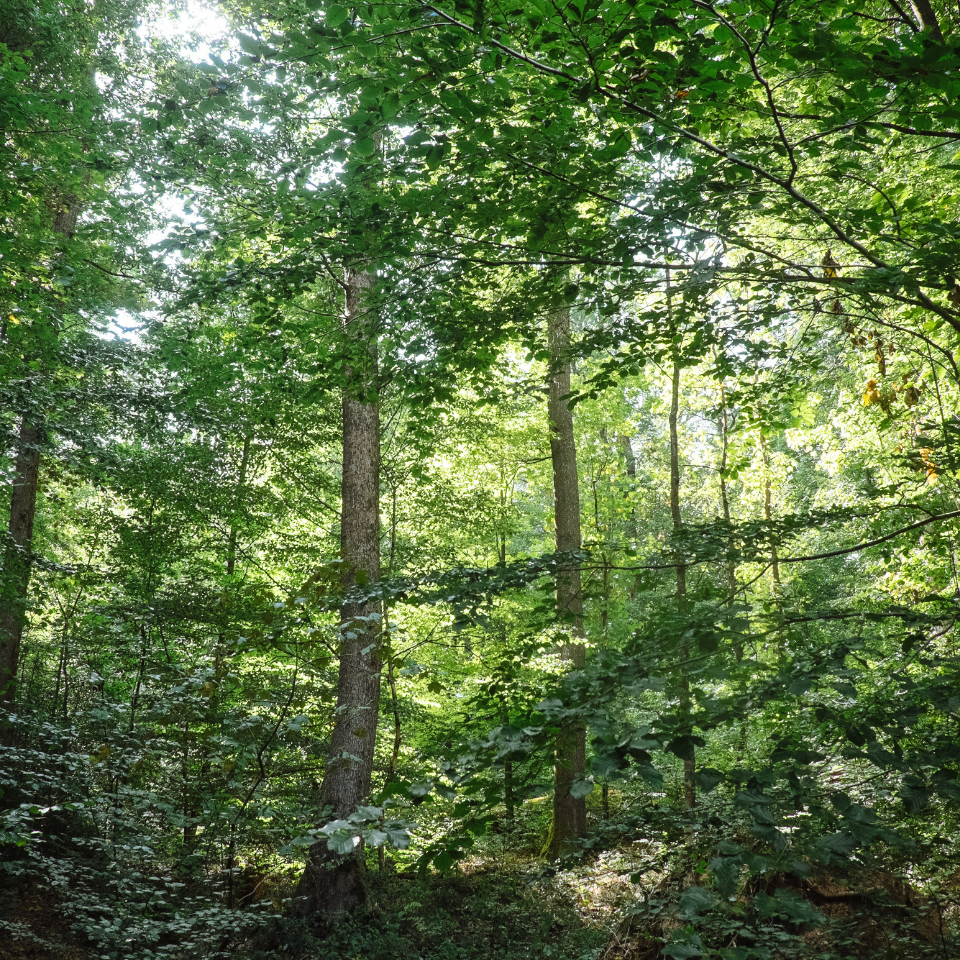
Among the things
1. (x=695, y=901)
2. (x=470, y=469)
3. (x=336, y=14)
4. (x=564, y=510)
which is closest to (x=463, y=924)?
(x=564, y=510)

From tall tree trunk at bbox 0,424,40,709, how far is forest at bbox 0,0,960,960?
3.3 inches

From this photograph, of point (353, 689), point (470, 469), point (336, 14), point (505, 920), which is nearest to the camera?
point (336, 14)

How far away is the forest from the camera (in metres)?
2.34

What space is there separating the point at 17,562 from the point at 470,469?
6469mm

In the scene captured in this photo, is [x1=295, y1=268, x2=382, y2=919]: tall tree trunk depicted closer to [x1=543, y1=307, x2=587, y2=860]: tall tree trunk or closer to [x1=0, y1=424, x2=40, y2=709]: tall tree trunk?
[x1=543, y1=307, x2=587, y2=860]: tall tree trunk

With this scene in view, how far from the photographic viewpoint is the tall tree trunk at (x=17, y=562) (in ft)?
25.0

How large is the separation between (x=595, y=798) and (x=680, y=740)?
12956 mm

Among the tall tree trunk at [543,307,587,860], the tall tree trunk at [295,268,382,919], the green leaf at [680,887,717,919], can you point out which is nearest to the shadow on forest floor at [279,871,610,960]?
the tall tree trunk at [295,268,382,919]

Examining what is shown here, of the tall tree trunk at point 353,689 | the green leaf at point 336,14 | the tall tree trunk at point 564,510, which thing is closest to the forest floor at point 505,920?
the tall tree trunk at point 353,689

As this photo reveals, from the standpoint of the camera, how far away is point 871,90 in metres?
2.34

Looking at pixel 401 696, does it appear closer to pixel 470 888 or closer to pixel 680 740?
pixel 470 888

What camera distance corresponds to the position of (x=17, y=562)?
7.68m

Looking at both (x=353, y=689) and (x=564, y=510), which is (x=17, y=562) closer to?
(x=353, y=689)

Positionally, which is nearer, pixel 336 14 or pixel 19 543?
pixel 336 14
